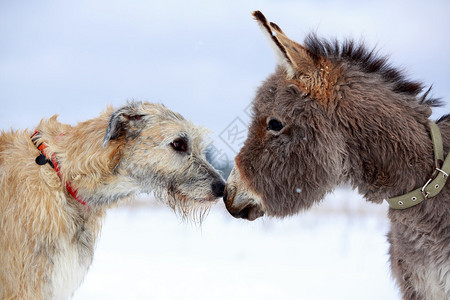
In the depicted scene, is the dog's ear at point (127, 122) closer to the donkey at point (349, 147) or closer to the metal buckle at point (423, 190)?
the donkey at point (349, 147)

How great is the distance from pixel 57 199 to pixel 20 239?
0.42m

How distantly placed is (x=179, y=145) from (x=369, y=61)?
1.91m

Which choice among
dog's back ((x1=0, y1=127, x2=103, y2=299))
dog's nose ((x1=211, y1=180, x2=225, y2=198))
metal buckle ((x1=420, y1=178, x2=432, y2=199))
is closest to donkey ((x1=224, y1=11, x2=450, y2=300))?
metal buckle ((x1=420, y1=178, x2=432, y2=199))

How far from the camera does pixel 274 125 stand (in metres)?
3.04

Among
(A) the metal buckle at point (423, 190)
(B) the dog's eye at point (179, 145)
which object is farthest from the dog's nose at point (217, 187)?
(A) the metal buckle at point (423, 190)

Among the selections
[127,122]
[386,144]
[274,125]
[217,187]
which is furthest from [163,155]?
[386,144]

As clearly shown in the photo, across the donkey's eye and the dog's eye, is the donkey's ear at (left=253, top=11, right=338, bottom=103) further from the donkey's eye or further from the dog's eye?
the dog's eye

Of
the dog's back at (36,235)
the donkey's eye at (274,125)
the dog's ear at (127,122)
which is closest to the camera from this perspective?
the donkey's eye at (274,125)

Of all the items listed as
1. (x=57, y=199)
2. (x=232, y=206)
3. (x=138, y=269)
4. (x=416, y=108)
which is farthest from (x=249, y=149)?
(x=138, y=269)

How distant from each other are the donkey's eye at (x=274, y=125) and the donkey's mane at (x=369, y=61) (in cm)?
54

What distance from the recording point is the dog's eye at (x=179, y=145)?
413 centimetres

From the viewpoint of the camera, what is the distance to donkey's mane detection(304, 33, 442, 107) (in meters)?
3.03

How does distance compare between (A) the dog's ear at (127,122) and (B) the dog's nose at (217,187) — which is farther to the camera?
(B) the dog's nose at (217,187)

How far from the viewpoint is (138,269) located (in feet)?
24.1
